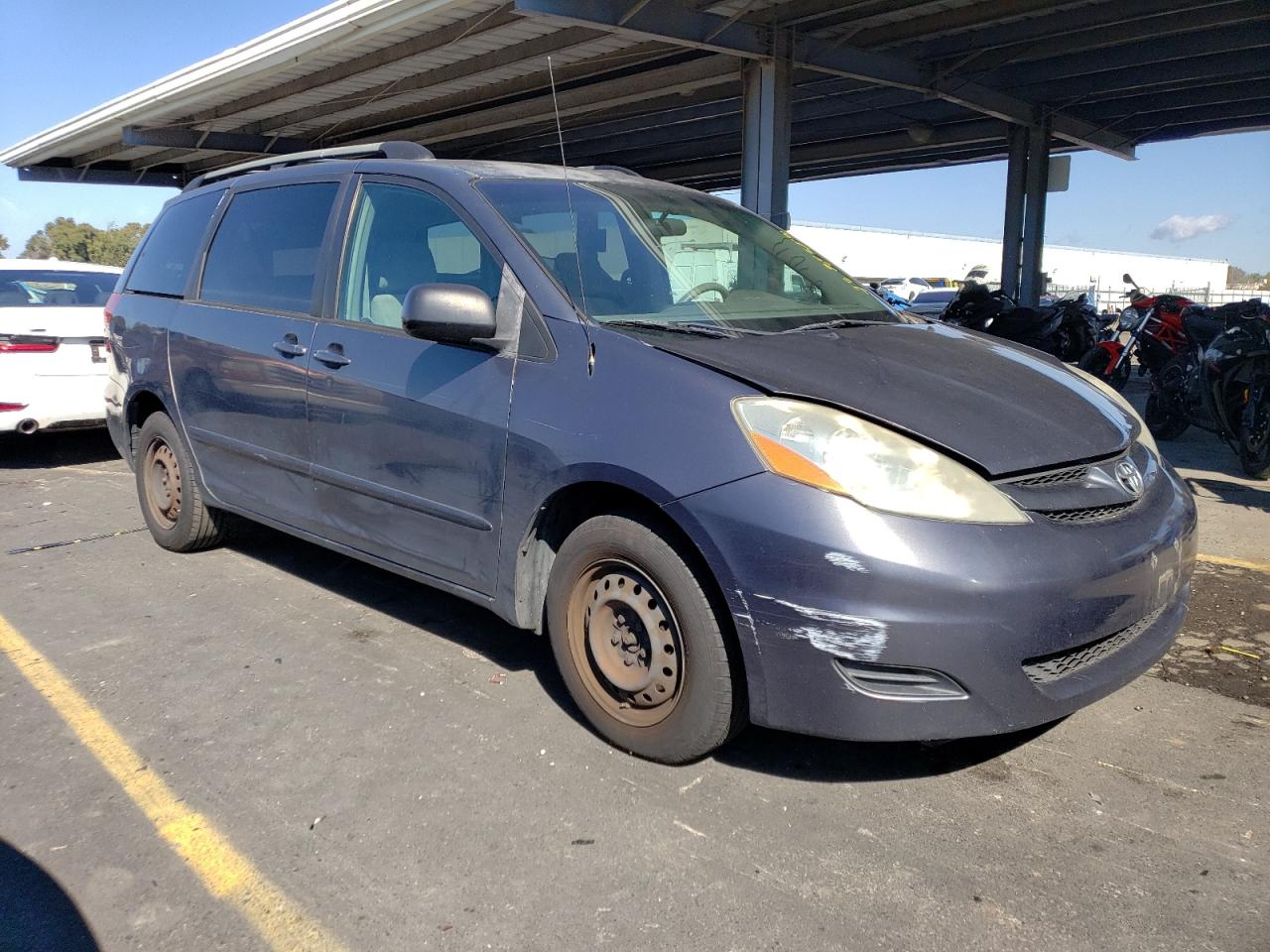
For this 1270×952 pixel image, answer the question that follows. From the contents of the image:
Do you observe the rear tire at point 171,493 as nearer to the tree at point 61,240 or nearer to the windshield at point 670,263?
the windshield at point 670,263

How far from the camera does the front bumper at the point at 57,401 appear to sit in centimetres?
700

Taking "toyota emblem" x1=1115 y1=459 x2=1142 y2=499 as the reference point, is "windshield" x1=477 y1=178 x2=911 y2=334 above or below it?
above

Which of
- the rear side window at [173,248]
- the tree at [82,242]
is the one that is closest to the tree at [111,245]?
the tree at [82,242]

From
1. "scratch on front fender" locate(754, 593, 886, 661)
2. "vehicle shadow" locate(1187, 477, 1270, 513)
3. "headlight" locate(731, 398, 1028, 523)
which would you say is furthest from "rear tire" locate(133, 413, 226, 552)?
"vehicle shadow" locate(1187, 477, 1270, 513)

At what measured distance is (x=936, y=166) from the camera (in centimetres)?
2275

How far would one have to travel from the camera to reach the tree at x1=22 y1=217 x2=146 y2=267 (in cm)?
5822

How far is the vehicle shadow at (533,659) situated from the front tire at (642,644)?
0.82ft

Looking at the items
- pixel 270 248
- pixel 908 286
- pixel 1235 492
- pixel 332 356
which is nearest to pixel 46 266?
pixel 270 248

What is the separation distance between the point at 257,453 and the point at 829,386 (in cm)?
266

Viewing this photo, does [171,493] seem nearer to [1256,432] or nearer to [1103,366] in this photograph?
[1256,432]

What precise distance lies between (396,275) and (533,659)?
157 centimetres

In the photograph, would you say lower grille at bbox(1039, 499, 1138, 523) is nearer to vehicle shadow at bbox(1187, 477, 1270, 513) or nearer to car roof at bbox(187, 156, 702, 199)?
car roof at bbox(187, 156, 702, 199)

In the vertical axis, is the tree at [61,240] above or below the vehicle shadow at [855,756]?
above

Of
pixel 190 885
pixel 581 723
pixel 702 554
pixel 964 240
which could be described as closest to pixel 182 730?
pixel 190 885
